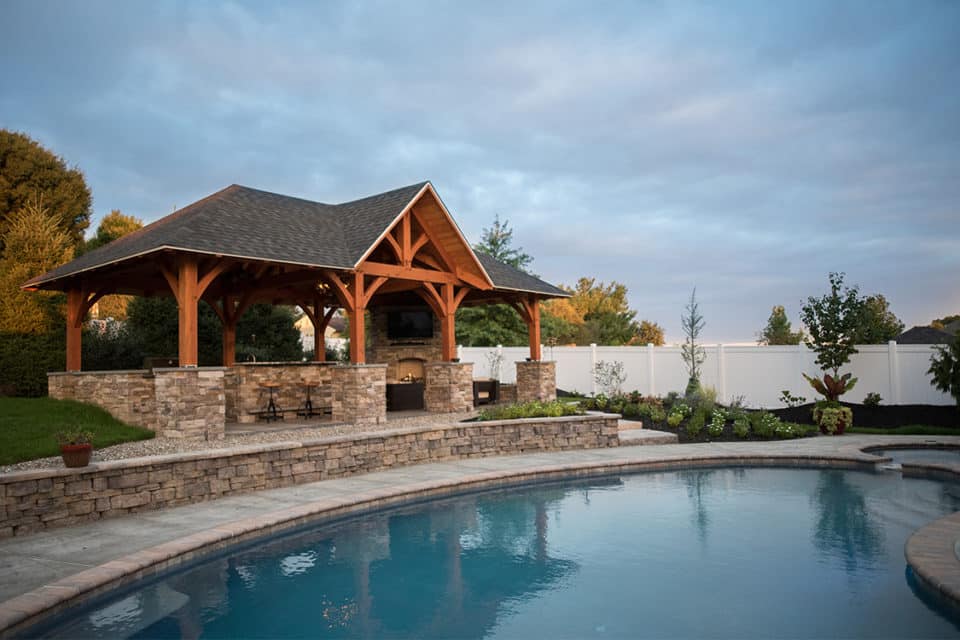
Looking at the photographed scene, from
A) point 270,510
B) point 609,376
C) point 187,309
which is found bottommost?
point 270,510

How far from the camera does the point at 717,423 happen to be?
14.1 m

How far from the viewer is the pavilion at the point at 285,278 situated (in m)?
10.6

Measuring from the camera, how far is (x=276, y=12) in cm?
1452

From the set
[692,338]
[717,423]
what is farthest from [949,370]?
[692,338]

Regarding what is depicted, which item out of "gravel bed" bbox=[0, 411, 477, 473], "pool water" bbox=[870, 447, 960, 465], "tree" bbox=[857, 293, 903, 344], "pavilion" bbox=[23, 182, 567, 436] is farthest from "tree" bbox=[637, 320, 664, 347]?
"gravel bed" bbox=[0, 411, 477, 473]

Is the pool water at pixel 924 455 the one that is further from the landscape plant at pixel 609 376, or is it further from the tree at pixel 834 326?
the landscape plant at pixel 609 376

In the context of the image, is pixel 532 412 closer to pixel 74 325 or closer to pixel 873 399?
pixel 873 399

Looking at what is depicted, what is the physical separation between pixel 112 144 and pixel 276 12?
10.4 metres

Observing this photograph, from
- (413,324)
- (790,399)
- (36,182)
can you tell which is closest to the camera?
(790,399)

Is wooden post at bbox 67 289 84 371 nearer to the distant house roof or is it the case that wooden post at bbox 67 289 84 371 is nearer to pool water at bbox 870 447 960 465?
pool water at bbox 870 447 960 465

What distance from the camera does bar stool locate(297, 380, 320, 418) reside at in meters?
14.5

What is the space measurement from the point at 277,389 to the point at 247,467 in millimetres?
5826

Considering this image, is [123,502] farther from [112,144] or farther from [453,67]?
[112,144]

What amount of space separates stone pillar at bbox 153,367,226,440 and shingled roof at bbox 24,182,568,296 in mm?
2020
